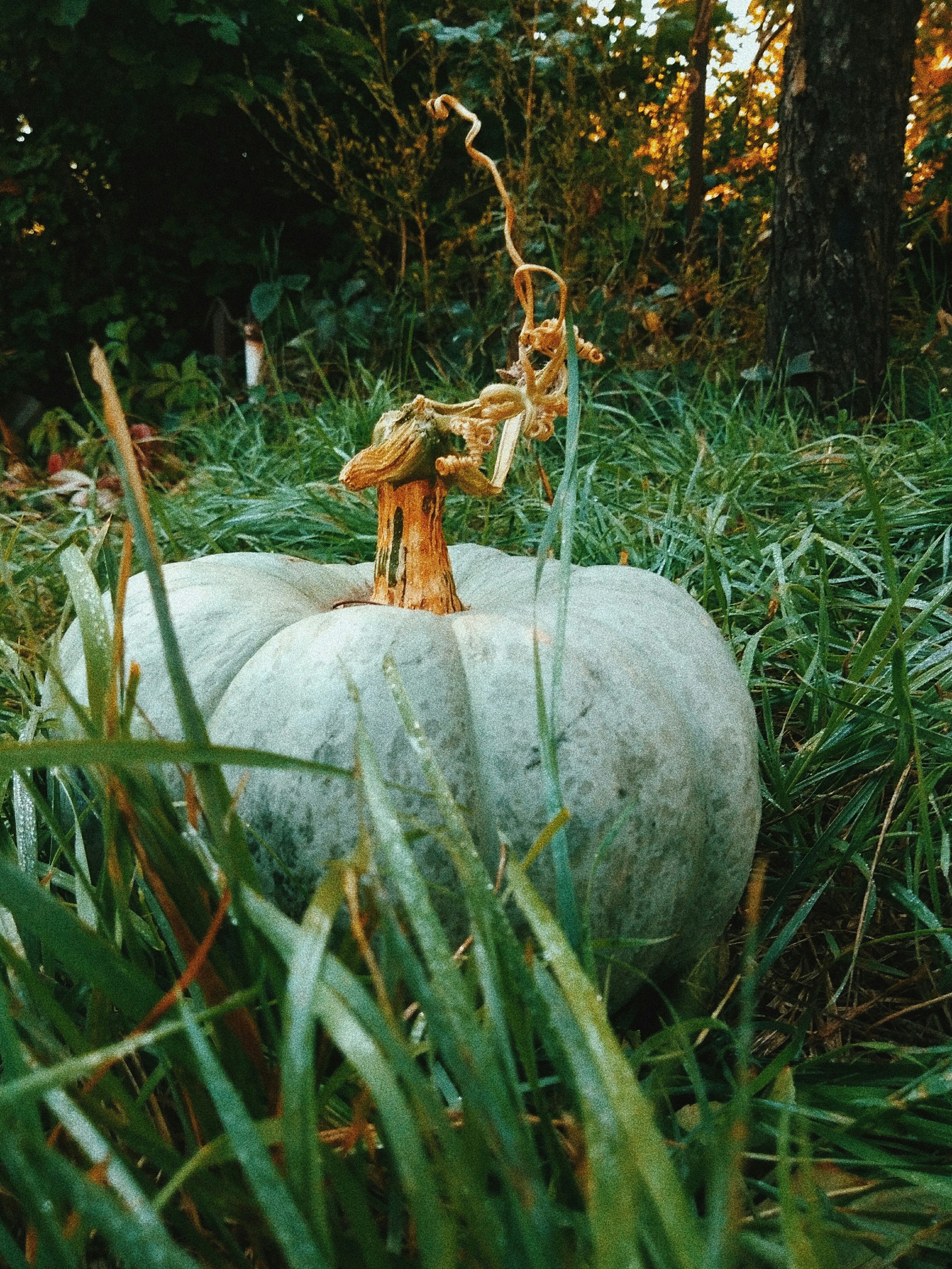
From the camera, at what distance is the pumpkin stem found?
4.09 ft

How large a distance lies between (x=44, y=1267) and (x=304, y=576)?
0.88 meters

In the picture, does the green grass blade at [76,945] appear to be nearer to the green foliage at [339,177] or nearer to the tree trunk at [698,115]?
the green foliage at [339,177]

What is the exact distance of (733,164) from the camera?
483 centimetres

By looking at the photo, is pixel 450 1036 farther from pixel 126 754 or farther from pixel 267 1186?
pixel 126 754

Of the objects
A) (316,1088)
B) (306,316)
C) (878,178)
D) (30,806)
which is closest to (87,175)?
(306,316)

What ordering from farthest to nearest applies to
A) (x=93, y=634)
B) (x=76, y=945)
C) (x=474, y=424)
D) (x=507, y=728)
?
(x=474, y=424) → (x=507, y=728) → (x=93, y=634) → (x=76, y=945)

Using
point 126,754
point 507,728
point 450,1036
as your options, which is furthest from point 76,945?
point 507,728

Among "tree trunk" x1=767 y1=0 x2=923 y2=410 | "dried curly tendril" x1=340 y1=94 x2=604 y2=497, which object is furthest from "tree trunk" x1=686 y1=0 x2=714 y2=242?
"dried curly tendril" x1=340 y1=94 x2=604 y2=497

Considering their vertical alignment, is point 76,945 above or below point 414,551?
below

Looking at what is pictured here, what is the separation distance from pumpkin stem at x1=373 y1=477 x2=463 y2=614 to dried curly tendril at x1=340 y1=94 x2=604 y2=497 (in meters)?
0.02

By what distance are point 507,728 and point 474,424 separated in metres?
0.39

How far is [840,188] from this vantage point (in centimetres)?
301

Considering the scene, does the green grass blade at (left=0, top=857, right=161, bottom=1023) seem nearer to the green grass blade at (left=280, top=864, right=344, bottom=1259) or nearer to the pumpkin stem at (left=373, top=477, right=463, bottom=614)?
the green grass blade at (left=280, top=864, right=344, bottom=1259)

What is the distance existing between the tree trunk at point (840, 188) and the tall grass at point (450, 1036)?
1.73 metres
